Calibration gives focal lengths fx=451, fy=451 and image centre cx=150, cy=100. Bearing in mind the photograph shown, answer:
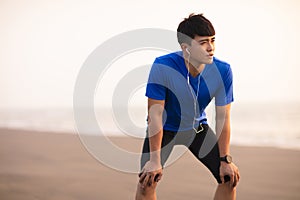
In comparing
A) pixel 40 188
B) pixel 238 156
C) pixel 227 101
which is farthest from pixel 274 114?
pixel 227 101

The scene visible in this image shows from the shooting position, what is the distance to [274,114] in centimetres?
1188

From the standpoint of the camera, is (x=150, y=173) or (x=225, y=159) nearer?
(x=150, y=173)

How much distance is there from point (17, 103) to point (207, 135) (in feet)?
45.2

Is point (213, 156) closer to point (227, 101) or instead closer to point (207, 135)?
point (207, 135)

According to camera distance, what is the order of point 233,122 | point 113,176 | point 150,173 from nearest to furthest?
point 150,173 → point 113,176 → point 233,122

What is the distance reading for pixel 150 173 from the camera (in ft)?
9.79

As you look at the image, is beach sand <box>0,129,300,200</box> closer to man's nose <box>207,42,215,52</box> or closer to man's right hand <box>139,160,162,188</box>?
man's right hand <box>139,160,162,188</box>

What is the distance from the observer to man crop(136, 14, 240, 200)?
3008 millimetres

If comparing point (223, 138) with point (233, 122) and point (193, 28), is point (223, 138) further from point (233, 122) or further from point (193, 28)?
point (233, 122)

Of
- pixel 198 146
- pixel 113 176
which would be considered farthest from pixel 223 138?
pixel 113 176

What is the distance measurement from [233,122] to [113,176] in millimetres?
5367

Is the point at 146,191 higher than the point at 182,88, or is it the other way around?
the point at 182,88

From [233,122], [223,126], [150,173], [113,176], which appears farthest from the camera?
[233,122]

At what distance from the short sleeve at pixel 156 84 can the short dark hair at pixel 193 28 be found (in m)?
0.27
